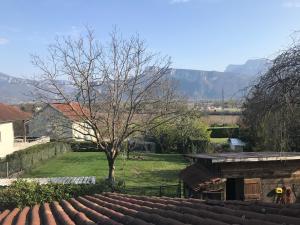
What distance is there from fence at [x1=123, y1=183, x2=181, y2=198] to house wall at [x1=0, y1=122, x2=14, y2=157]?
23.2 metres

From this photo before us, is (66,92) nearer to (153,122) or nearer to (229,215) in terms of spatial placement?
(153,122)

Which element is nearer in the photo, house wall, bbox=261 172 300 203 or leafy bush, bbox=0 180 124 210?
leafy bush, bbox=0 180 124 210

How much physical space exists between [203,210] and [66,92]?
21528 mm

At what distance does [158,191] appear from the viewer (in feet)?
81.8

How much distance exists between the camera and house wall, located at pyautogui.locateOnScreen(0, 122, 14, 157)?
44.0 m

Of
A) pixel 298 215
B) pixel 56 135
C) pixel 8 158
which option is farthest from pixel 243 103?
pixel 8 158

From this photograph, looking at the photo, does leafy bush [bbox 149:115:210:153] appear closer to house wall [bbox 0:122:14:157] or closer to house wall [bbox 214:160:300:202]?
house wall [bbox 0:122:14:157]

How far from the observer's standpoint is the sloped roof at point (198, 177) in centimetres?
1780

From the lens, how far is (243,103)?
871cm

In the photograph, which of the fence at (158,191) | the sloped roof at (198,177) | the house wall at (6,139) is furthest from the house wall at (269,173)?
the house wall at (6,139)

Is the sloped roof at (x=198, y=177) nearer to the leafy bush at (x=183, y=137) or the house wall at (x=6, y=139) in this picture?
the house wall at (x=6, y=139)

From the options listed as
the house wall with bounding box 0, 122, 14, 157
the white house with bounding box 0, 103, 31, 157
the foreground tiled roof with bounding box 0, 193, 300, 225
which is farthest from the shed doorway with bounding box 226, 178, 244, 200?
the house wall with bounding box 0, 122, 14, 157

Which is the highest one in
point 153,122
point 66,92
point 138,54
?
point 138,54

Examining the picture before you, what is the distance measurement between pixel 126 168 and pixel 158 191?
1601cm
